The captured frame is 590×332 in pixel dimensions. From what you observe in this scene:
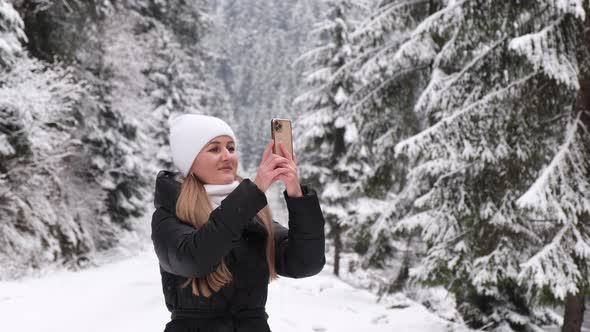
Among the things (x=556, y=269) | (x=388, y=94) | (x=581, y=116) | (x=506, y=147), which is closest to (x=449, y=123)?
(x=506, y=147)

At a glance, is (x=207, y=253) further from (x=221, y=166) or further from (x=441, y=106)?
(x=441, y=106)

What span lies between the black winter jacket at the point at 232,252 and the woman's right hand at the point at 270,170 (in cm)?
3

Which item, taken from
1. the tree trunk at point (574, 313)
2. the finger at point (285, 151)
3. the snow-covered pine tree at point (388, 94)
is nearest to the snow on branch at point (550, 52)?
the tree trunk at point (574, 313)

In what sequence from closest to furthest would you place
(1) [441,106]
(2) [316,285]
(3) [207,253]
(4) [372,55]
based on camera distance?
(3) [207,253] → (1) [441,106] → (4) [372,55] → (2) [316,285]

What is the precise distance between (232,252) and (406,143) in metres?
5.55

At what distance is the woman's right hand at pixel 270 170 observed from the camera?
1.86 metres

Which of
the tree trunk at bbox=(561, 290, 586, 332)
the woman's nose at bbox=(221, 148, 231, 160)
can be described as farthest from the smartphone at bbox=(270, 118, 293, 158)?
the tree trunk at bbox=(561, 290, 586, 332)

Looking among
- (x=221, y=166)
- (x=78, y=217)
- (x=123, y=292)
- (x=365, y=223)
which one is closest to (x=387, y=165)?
(x=365, y=223)

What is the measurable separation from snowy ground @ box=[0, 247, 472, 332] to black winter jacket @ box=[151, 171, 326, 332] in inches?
201

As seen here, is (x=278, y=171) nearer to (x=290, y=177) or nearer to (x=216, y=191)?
(x=290, y=177)

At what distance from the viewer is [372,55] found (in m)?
11.1

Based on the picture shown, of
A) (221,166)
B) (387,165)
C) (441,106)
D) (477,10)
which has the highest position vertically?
(477,10)

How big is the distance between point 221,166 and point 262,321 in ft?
2.39

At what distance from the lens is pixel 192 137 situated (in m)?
2.22
